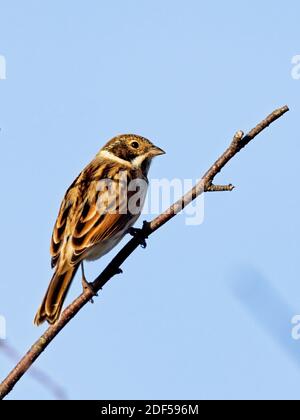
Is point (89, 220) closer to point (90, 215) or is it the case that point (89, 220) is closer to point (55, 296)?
point (90, 215)

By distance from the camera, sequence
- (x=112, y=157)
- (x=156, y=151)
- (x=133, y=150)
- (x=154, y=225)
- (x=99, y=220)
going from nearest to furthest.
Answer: (x=154, y=225) < (x=99, y=220) < (x=156, y=151) < (x=133, y=150) < (x=112, y=157)

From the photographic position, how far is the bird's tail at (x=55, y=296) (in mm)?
5535

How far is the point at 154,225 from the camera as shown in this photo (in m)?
4.50

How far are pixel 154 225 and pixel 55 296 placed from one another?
1.59 meters

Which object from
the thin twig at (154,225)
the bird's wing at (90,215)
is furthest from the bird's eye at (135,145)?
the thin twig at (154,225)

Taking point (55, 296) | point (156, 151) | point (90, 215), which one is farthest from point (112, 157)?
point (55, 296)

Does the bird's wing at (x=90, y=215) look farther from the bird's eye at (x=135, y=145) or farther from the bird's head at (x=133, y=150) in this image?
the bird's eye at (x=135, y=145)

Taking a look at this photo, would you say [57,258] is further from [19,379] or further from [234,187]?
[19,379]

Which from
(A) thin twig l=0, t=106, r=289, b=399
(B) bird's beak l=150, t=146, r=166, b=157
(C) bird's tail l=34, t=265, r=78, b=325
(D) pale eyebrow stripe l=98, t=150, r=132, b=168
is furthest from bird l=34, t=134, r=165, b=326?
(A) thin twig l=0, t=106, r=289, b=399
